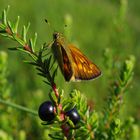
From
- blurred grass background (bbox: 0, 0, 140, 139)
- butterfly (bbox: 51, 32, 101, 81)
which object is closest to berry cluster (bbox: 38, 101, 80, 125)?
butterfly (bbox: 51, 32, 101, 81)

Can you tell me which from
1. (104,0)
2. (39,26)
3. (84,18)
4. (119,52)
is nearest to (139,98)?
(119,52)

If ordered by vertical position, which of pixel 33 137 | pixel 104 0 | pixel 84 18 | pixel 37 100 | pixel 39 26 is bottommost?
pixel 33 137

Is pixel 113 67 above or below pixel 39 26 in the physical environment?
below

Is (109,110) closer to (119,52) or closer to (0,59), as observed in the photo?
(0,59)

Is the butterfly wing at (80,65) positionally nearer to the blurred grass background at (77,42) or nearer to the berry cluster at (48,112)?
the berry cluster at (48,112)

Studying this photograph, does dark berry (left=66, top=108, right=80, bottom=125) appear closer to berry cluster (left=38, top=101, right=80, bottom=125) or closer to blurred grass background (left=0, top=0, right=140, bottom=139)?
berry cluster (left=38, top=101, right=80, bottom=125)

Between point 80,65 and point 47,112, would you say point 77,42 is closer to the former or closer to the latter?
point 80,65

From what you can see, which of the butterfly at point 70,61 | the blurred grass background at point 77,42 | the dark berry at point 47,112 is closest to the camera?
the dark berry at point 47,112

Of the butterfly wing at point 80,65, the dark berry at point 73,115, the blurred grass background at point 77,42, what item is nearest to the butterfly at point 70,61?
the butterfly wing at point 80,65
